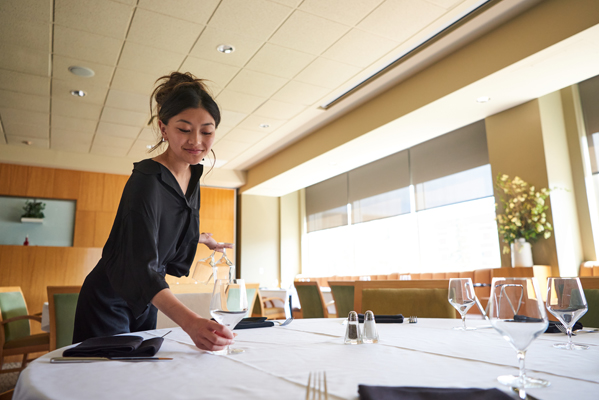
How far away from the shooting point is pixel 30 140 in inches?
281

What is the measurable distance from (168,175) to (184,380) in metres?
0.65

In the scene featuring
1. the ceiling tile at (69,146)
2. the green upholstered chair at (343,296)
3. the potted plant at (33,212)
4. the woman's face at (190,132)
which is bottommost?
the green upholstered chair at (343,296)

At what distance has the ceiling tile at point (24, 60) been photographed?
4336mm

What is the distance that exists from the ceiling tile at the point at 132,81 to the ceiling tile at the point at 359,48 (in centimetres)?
216

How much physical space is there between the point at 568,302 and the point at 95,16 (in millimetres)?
4228

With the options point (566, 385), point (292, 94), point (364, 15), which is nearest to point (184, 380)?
point (566, 385)

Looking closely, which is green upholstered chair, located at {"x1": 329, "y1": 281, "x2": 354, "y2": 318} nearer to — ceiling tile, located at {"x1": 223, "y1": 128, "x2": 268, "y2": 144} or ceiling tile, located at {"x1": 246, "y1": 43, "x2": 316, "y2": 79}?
ceiling tile, located at {"x1": 246, "y1": 43, "x2": 316, "y2": 79}

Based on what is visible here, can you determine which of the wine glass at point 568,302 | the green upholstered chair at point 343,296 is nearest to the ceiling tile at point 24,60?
the green upholstered chair at point 343,296

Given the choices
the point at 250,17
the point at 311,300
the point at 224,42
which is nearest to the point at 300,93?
the point at 224,42

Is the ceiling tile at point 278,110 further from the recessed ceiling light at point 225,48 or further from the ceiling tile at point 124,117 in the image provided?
the ceiling tile at point 124,117

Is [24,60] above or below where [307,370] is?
above

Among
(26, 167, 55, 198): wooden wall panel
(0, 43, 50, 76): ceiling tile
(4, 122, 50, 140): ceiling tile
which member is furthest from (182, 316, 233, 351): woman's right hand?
(26, 167, 55, 198): wooden wall panel

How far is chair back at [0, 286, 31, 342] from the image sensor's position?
11.6 ft

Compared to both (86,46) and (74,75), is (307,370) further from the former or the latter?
(74,75)
